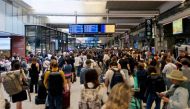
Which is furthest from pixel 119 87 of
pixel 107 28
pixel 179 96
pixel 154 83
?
pixel 107 28

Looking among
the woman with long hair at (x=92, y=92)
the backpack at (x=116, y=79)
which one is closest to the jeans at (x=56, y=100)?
the backpack at (x=116, y=79)

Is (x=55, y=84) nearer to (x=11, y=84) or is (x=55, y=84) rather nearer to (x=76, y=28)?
(x=11, y=84)

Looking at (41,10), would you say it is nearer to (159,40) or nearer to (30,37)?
(30,37)

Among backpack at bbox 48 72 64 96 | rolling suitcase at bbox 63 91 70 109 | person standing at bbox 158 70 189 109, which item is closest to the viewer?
person standing at bbox 158 70 189 109

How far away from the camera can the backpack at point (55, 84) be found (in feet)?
27.3

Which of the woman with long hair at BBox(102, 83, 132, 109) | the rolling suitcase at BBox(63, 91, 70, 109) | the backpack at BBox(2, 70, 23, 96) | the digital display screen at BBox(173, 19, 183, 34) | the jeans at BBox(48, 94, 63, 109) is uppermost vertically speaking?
the digital display screen at BBox(173, 19, 183, 34)

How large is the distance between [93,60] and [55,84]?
8582 mm

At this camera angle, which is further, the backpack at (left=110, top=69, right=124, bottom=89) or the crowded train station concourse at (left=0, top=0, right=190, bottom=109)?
the backpack at (left=110, top=69, right=124, bottom=89)

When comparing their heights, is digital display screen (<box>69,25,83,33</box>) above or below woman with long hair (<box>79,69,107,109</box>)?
above

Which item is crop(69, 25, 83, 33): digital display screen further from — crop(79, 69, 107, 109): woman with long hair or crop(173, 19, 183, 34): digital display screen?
crop(79, 69, 107, 109): woman with long hair

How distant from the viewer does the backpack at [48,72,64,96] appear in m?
8.31

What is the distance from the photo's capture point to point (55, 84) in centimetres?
833

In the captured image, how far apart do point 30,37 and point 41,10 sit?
4936mm

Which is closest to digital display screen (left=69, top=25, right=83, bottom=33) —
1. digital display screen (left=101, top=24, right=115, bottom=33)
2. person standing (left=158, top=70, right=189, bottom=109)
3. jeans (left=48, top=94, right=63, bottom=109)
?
digital display screen (left=101, top=24, right=115, bottom=33)
